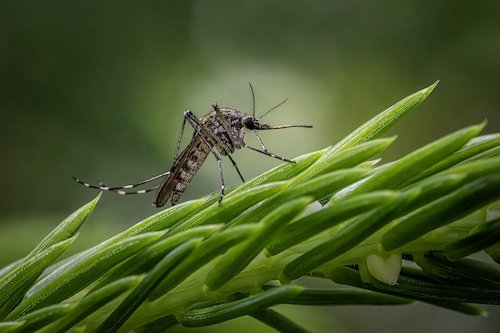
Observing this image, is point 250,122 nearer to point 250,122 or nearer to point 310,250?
point 250,122

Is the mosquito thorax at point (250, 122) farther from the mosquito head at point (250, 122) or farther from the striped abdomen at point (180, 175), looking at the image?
the striped abdomen at point (180, 175)

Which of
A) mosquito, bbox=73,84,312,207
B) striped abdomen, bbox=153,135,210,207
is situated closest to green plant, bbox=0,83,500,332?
striped abdomen, bbox=153,135,210,207

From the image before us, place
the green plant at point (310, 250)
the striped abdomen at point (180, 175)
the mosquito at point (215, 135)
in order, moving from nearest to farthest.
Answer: the green plant at point (310, 250), the striped abdomen at point (180, 175), the mosquito at point (215, 135)

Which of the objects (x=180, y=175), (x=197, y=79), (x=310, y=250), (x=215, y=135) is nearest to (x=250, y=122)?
(x=215, y=135)

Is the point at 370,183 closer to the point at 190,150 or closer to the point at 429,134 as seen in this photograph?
the point at 190,150

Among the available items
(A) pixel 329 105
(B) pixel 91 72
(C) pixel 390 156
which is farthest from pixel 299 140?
(B) pixel 91 72

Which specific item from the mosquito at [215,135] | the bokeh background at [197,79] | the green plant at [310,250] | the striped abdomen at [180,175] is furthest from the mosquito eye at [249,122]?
the green plant at [310,250]

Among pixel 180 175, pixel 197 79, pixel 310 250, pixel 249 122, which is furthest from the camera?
pixel 197 79
